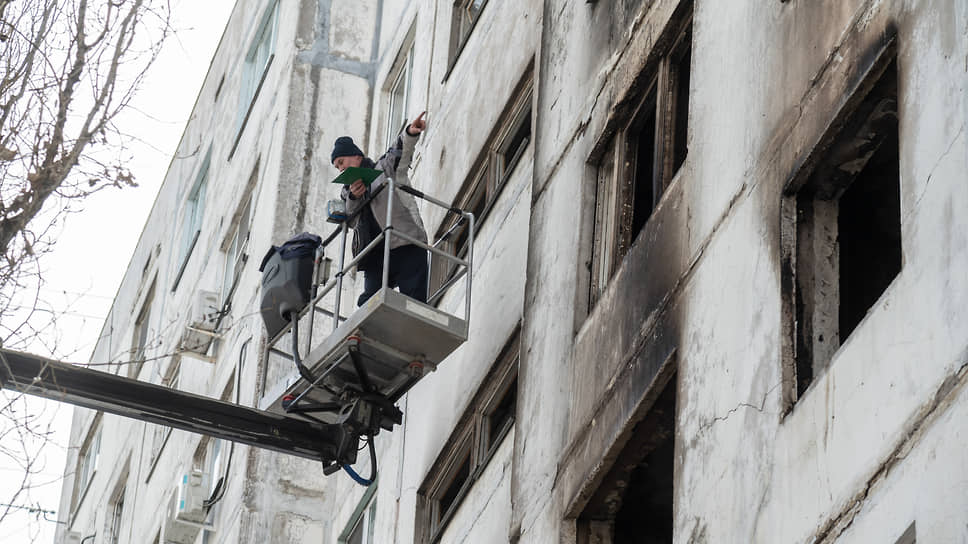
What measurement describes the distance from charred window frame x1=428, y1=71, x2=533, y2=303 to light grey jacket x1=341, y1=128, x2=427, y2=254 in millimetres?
531

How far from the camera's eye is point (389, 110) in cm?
2289

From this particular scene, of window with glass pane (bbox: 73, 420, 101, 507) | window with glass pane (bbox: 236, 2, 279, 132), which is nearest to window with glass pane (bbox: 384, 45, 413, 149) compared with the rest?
window with glass pane (bbox: 236, 2, 279, 132)

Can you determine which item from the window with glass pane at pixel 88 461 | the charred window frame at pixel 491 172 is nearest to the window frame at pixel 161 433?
the window with glass pane at pixel 88 461

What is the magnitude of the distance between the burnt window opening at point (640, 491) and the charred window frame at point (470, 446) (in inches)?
75.8

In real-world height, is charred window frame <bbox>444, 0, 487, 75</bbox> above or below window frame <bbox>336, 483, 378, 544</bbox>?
above

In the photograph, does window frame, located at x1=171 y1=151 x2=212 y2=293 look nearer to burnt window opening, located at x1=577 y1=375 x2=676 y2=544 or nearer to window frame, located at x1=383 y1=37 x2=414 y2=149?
window frame, located at x1=383 y1=37 x2=414 y2=149

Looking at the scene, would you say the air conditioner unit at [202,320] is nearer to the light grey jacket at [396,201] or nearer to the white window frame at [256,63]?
the white window frame at [256,63]

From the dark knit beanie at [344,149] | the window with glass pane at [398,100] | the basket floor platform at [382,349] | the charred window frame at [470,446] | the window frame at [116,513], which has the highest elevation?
the window with glass pane at [398,100]

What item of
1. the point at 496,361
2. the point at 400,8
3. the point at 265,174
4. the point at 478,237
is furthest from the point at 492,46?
the point at 265,174

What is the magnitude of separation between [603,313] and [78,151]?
354 cm

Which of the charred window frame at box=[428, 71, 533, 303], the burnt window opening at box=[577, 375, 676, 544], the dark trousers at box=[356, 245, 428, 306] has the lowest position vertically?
the burnt window opening at box=[577, 375, 676, 544]

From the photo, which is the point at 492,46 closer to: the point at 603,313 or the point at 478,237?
the point at 478,237

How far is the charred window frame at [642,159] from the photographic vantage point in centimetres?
1113

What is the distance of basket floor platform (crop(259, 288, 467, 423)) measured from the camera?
536 inches
